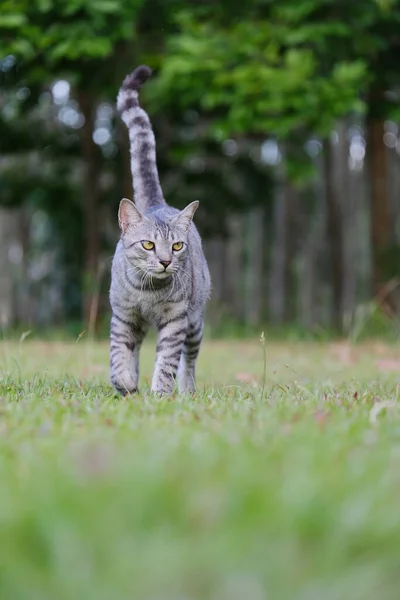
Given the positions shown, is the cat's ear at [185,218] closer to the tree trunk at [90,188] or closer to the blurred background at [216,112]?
the blurred background at [216,112]

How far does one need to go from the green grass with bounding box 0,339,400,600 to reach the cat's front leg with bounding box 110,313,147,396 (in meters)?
1.71

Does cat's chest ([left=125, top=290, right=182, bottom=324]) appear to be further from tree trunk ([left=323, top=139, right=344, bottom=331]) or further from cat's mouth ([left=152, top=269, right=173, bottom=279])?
tree trunk ([left=323, top=139, right=344, bottom=331])

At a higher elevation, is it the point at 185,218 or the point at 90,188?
the point at 90,188

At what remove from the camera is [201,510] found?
1688mm

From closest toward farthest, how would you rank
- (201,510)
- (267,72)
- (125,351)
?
(201,510) < (125,351) < (267,72)

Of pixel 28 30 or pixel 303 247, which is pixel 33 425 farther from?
pixel 303 247

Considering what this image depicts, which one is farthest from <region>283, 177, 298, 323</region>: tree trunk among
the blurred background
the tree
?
the tree

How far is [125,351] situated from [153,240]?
0.66 metres

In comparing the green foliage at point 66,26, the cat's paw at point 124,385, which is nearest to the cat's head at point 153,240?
the cat's paw at point 124,385

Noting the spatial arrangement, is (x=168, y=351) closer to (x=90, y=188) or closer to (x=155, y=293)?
(x=155, y=293)

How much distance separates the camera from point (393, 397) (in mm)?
3861

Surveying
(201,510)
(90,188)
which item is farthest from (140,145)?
(90,188)

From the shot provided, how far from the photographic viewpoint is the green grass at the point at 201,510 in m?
1.45

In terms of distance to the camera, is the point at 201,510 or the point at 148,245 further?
the point at 148,245
